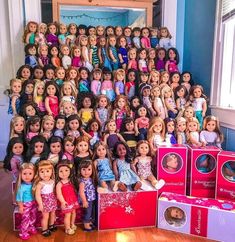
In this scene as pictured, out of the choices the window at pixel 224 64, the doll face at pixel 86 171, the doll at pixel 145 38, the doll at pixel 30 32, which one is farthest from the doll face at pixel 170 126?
the doll at pixel 30 32

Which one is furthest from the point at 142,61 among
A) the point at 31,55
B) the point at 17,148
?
the point at 17,148

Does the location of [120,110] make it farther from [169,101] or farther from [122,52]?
[122,52]

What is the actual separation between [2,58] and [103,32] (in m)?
1.17

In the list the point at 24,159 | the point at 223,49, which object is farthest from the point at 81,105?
the point at 223,49

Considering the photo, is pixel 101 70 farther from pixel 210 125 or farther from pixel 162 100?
pixel 210 125

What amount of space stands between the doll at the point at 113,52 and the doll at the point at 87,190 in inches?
53.7

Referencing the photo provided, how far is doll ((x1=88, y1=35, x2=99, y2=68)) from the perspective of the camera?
2.76 m

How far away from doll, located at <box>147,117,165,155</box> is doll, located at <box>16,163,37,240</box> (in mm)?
866

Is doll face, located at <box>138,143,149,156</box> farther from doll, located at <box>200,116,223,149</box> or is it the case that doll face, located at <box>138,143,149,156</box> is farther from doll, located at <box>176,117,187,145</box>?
doll, located at <box>200,116,223,149</box>

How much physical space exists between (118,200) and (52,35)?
1.92 m

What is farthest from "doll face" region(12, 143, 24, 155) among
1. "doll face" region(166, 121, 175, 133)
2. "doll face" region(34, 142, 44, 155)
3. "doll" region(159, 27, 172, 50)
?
"doll" region(159, 27, 172, 50)

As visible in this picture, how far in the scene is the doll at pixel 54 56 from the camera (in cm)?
266

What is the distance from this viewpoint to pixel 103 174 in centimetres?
176

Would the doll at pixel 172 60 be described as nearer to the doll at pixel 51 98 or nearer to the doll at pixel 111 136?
the doll at pixel 111 136
